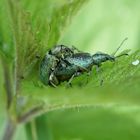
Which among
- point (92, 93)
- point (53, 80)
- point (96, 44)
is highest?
point (96, 44)

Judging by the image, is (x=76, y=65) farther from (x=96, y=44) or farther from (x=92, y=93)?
(x=96, y=44)

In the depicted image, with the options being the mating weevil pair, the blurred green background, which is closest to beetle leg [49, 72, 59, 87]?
the mating weevil pair

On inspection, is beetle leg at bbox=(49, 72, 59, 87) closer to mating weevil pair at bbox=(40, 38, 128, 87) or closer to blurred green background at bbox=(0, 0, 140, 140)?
mating weevil pair at bbox=(40, 38, 128, 87)

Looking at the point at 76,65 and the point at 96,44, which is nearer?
the point at 76,65

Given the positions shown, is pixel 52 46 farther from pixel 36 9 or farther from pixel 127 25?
pixel 127 25

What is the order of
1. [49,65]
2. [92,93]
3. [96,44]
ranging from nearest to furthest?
1. [92,93]
2. [49,65]
3. [96,44]

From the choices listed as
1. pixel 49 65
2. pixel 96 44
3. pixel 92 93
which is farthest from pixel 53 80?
pixel 96 44

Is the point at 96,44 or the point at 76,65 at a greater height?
the point at 96,44

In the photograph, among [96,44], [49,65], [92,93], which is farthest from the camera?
[96,44]
